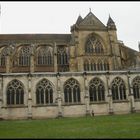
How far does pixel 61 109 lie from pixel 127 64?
2327 centimetres

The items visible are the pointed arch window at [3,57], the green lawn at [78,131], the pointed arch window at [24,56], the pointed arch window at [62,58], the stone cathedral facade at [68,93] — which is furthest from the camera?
the pointed arch window at [62,58]

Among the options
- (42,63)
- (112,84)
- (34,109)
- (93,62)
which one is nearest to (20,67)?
(42,63)

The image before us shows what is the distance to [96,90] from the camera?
119 feet

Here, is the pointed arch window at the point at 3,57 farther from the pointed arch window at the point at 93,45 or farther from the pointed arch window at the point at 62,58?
the pointed arch window at the point at 93,45

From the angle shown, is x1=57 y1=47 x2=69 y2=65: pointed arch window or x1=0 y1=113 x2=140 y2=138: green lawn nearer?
x1=0 y1=113 x2=140 y2=138: green lawn

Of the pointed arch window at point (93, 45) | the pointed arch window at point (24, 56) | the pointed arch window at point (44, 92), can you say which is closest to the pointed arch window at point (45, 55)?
the pointed arch window at point (24, 56)

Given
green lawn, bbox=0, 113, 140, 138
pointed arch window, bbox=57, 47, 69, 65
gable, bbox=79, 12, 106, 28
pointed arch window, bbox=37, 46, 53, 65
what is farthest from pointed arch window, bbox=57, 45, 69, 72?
green lawn, bbox=0, 113, 140, 138

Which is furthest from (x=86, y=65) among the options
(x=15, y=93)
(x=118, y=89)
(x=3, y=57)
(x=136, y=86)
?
(x=15, y=93)

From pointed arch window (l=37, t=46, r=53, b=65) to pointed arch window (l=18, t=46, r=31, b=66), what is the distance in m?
1.80

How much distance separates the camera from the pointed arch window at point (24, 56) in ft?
162

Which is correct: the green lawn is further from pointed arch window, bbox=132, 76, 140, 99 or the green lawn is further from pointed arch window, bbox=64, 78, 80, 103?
pointed arch window, bbox=132, 76, 140, 99

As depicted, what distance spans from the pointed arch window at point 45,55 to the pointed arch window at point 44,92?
48.3 ft

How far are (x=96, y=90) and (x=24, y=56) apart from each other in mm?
18653

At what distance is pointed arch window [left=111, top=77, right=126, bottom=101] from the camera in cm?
3635
